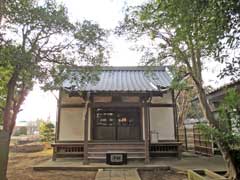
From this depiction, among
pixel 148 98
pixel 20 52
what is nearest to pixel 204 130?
pixel 20 52

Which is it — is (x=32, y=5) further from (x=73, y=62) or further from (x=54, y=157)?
(x=54, y=157)

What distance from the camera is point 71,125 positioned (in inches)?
480

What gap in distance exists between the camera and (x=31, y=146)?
1599 cm

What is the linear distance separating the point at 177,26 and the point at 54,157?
849 centimetres

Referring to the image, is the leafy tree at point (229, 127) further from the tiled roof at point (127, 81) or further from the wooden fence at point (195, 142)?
the wooden fence at point (195, 142)

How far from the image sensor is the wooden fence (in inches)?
471

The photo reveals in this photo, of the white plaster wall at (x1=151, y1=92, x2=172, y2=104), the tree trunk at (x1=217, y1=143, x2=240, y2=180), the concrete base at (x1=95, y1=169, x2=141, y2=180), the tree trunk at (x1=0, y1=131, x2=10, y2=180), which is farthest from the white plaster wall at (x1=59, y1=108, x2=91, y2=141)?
the tree trunk at (x1=217, y1=143, x2=240, y2=180)

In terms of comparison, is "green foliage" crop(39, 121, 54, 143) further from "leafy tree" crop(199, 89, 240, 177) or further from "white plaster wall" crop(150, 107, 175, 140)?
"leafy tree" crop(199, 89, 240, 177)

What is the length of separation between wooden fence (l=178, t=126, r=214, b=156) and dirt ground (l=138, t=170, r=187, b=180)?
3155 millimetres

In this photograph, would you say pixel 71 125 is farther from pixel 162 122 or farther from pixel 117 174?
pixel 117 174

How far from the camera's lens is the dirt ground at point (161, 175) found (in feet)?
25.2

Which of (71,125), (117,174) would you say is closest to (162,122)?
(71,125)

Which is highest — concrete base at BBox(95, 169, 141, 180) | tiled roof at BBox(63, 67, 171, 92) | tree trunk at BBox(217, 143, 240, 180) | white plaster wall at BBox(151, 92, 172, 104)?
tiled roof at BBox(63, 67, 171, 92)

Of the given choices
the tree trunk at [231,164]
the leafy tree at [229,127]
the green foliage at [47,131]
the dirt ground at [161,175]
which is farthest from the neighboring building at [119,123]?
the green foliage at [47,131]
